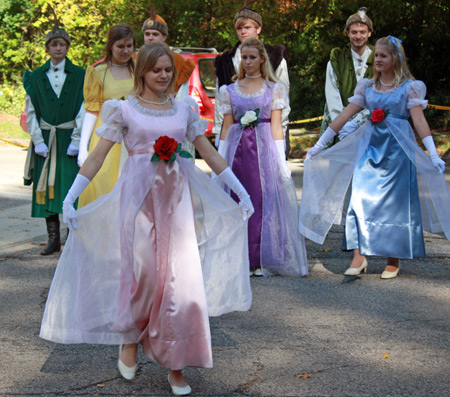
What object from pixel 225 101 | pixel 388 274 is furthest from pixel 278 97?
pixel 388 274

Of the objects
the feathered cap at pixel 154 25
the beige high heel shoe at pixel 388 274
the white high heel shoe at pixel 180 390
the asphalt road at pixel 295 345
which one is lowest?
the beige high heel shoe at pixel 388 274

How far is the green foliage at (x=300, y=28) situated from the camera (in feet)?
A: 61.3

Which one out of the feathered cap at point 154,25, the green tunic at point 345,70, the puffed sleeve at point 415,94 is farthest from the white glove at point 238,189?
the green tunic at point 345,70

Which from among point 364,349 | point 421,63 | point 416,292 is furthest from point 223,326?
point 421,63

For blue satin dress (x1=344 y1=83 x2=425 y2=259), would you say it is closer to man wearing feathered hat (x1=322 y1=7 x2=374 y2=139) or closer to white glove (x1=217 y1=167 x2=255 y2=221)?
man wearing feathered hat (x1=322 y1=7 x2=374 y2=139)

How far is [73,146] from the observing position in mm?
7719

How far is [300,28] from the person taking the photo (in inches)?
785

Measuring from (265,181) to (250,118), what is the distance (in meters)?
0.55

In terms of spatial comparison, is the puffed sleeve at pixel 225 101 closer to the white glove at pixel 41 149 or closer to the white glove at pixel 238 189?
the white glove at pixel 41 149

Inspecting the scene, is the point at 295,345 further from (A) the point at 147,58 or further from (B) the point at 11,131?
(B) the point at 11,131

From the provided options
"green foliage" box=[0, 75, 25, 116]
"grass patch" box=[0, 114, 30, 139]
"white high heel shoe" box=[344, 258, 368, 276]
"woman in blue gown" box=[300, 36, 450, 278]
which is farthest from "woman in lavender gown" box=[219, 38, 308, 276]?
"green foliage" box=[0, 75, 25, 116]

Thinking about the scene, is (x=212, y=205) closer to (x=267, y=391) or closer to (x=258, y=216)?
(x=267, y=391)

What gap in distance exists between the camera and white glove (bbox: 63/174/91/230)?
14.6 feet

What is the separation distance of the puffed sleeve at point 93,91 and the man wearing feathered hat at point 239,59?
3.46 ft
